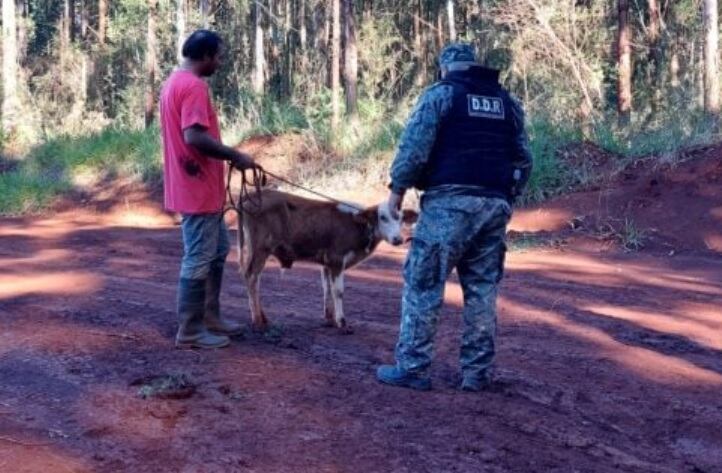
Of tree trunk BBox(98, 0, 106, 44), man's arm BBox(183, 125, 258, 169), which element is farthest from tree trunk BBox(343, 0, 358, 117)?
tree trunk BBox(98, 0, 106, 44)

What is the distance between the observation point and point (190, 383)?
5.71 metres

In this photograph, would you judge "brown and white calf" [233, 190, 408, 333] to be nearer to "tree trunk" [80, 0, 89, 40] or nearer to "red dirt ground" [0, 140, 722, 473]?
"red dirt ground" [0, 140, 722, 473]

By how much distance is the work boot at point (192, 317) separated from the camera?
22.0 feet

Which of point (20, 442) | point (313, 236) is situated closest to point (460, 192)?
point (313, 236)

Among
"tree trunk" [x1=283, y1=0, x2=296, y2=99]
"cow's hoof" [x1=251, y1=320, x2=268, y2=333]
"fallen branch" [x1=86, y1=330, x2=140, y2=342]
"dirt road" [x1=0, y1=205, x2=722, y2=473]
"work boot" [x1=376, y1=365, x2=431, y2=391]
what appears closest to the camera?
"dirt road" [x1=0, y1=205, x2=722, y2=473]

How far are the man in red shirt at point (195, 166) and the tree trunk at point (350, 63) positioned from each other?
16.2 m

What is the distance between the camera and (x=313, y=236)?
767 cm

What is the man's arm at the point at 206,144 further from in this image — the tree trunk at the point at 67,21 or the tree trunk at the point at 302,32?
the tree trunk at the point at 67,21

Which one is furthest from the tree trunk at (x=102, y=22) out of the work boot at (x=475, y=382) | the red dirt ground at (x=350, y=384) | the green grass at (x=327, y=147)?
the work boot at (x=475, y=382)

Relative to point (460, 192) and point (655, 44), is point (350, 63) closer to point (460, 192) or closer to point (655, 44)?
point (655, 44)

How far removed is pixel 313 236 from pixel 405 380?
2003 millimetres

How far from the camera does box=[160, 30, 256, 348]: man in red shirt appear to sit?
633cm

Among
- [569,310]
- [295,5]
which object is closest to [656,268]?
[569,310]

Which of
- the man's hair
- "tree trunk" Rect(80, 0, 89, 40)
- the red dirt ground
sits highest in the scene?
"tree trunk" Rect(80, 0, 89, 40)
